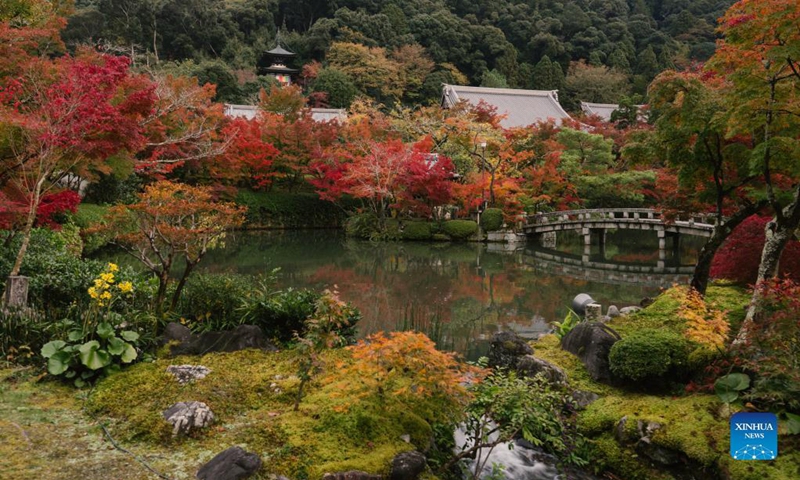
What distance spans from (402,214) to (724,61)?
16.4m

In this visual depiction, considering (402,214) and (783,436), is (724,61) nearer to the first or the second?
(783,436)

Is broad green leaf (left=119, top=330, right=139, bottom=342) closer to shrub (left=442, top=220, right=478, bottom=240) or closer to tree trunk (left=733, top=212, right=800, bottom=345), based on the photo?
tree trunk (left=733, top=212, right=800, bottom=345)

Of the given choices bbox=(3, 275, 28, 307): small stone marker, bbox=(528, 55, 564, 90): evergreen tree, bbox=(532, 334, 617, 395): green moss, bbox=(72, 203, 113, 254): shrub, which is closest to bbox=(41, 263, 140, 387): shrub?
bbox=(3, 275, 28, 307): small stone marker

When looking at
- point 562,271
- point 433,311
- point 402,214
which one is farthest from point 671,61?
point 433,311

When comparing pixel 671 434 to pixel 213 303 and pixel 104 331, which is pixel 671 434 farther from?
pixel 104 331

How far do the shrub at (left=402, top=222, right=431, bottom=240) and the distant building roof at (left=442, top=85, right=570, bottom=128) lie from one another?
14690 mm

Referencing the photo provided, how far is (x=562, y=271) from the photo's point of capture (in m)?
16.1

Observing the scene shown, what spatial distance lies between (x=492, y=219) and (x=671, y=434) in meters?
16.4

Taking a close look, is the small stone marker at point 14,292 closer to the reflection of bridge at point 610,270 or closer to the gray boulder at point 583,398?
the gray boulder at point 583,398

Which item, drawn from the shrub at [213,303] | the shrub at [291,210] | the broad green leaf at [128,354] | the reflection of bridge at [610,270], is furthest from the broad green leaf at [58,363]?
the shrub at [291,210]

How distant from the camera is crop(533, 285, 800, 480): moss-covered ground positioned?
4.55m

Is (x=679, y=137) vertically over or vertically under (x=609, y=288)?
over

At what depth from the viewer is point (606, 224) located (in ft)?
64.0

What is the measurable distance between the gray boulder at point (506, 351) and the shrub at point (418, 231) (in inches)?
565
